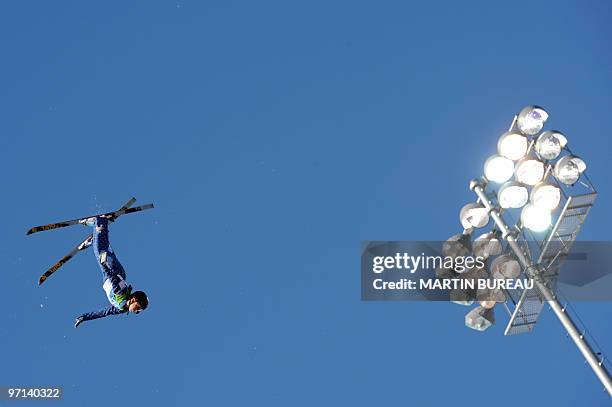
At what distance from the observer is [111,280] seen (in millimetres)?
14117

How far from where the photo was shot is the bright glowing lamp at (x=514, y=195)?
9102 millimetres

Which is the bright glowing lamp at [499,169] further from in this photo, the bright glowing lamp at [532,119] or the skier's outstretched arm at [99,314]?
the skier's outstretched arm at [99,314]

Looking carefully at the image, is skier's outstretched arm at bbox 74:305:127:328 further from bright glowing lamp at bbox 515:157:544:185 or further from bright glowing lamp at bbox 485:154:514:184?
bright glowing lamp at bbox 515:157:544:185

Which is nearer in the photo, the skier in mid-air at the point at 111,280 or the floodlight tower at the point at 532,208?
the floodlight tower at the point at 532,208

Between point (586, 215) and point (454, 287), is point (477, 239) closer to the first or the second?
point (454, 287)

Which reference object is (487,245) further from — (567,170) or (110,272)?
(110,272)

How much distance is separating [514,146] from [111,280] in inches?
332

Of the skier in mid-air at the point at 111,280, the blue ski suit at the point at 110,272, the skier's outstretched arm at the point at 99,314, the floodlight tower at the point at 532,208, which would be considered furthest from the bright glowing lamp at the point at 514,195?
the skier's outstretched arm at the point at 99,314

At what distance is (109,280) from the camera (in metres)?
14.1

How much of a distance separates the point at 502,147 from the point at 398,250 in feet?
13.8

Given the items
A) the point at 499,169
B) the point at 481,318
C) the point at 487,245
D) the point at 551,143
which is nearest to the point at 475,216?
the point at 487,245

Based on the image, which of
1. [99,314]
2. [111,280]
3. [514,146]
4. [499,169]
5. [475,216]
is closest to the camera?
[514,146]

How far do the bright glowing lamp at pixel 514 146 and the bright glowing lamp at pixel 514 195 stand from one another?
381 mm

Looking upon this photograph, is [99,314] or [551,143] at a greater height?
[99,314]
